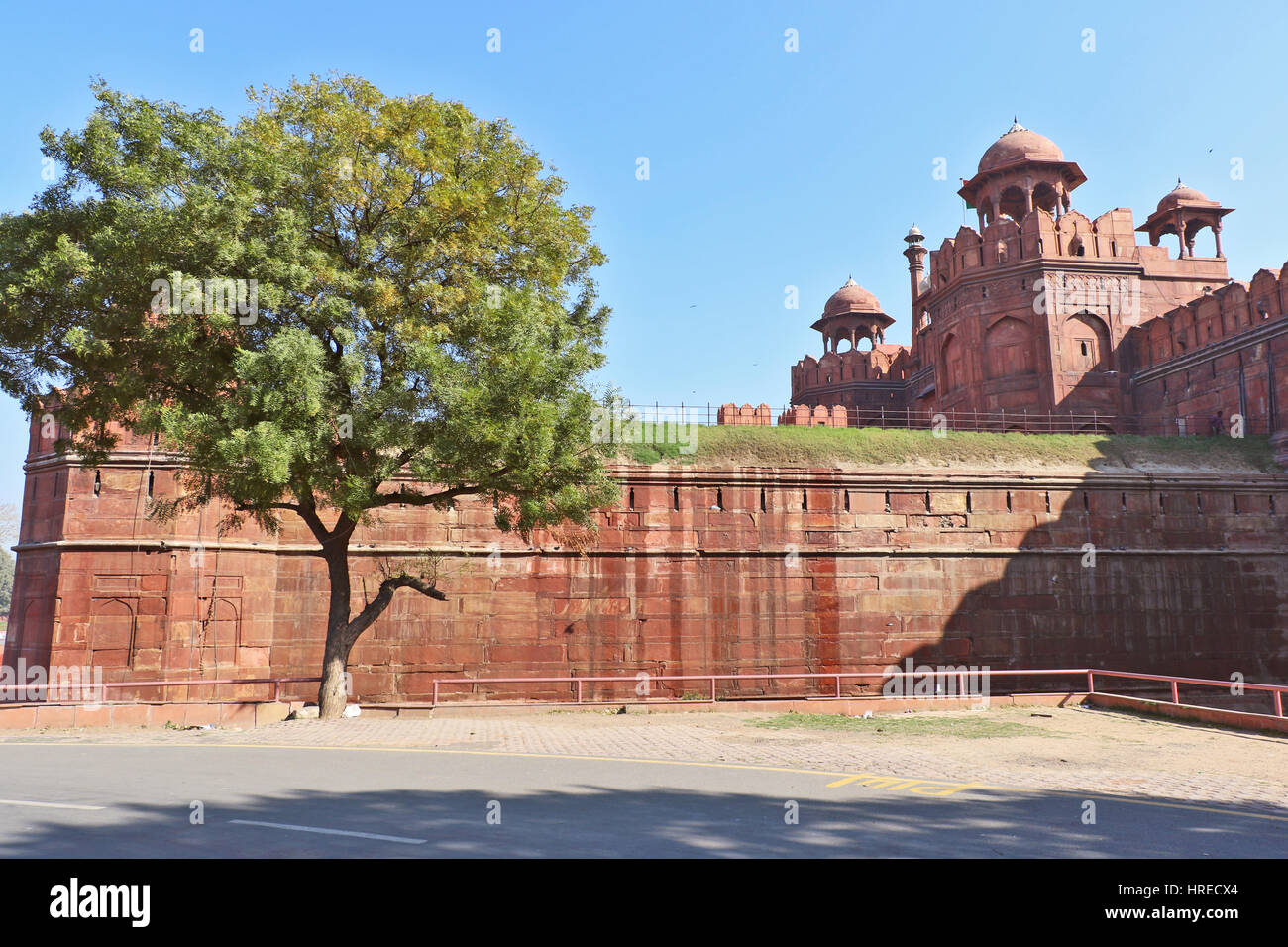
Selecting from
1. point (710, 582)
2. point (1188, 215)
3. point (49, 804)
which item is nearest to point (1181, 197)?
point (1188, 215)

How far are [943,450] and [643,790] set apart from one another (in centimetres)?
1930

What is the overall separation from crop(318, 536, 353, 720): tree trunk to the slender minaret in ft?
128

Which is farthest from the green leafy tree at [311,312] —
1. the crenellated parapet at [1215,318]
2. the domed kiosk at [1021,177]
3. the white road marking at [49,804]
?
the domed kiosk at [1021,177]

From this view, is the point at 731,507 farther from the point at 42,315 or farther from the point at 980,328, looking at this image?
the point at 980,328

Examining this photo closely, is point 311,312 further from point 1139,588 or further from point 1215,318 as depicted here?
point 1215,318

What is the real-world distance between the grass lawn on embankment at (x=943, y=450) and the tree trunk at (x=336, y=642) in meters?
8.54

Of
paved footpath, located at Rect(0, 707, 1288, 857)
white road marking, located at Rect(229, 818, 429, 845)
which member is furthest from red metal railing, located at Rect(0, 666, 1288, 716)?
white road marking, located at Rect(229, 818, 429, 845)

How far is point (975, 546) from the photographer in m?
23.8

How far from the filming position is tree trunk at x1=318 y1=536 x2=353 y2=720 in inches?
644

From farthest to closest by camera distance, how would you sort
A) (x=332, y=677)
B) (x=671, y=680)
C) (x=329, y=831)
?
(x=671, y=680) < (x=332, y=677) < (x=329, y=831)

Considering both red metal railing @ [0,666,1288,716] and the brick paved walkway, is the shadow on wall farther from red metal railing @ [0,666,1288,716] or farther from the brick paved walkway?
the brick paved walkway

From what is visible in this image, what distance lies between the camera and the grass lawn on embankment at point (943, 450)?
2398cm

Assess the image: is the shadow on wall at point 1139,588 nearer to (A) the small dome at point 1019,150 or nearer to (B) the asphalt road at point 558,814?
(B) the asphalt road at point 558,814

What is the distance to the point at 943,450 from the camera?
83.6 feet
